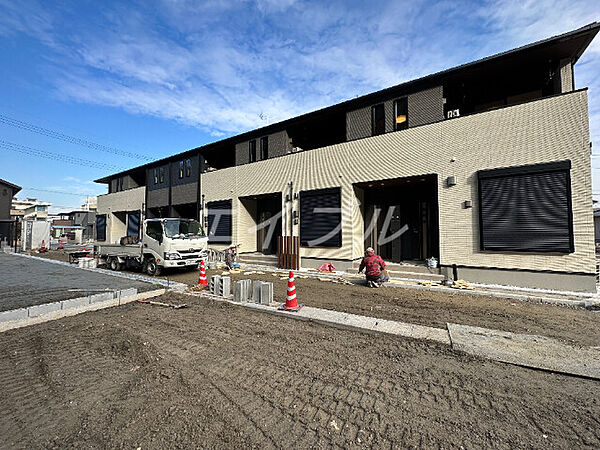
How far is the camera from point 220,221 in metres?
16.2

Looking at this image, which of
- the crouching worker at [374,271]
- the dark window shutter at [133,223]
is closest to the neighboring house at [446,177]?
the crouching worker at [374,271]

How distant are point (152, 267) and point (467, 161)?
513 inches

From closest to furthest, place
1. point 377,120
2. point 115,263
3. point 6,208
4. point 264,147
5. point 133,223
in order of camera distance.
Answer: point 377,120, point 115,263, point 264,147, point 133,223, point 6,208

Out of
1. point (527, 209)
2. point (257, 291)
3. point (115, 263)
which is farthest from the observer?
point (115, 263)

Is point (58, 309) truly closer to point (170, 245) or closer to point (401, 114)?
point (170, 245)

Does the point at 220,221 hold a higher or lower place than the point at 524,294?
higher

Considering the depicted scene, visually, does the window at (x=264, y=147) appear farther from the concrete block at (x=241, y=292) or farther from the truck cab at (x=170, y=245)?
the concrete block at (x=241, y=292)

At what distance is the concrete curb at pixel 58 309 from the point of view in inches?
184

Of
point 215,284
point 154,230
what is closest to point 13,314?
point 215,284

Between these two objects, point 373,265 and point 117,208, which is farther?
point 117,208

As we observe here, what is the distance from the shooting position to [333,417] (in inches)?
95.9

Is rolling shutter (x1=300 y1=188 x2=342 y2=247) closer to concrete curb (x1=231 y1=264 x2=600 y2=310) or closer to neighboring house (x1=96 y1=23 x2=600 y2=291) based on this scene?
neighboring house (x1=96 y1=23 x2=600 y2=291)

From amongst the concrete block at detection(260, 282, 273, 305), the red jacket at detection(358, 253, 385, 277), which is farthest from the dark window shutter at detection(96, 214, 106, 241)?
the red jacket at detection(358, 253, 385, 277)

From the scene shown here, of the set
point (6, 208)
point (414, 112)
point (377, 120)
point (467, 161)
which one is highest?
point (377, 120)
